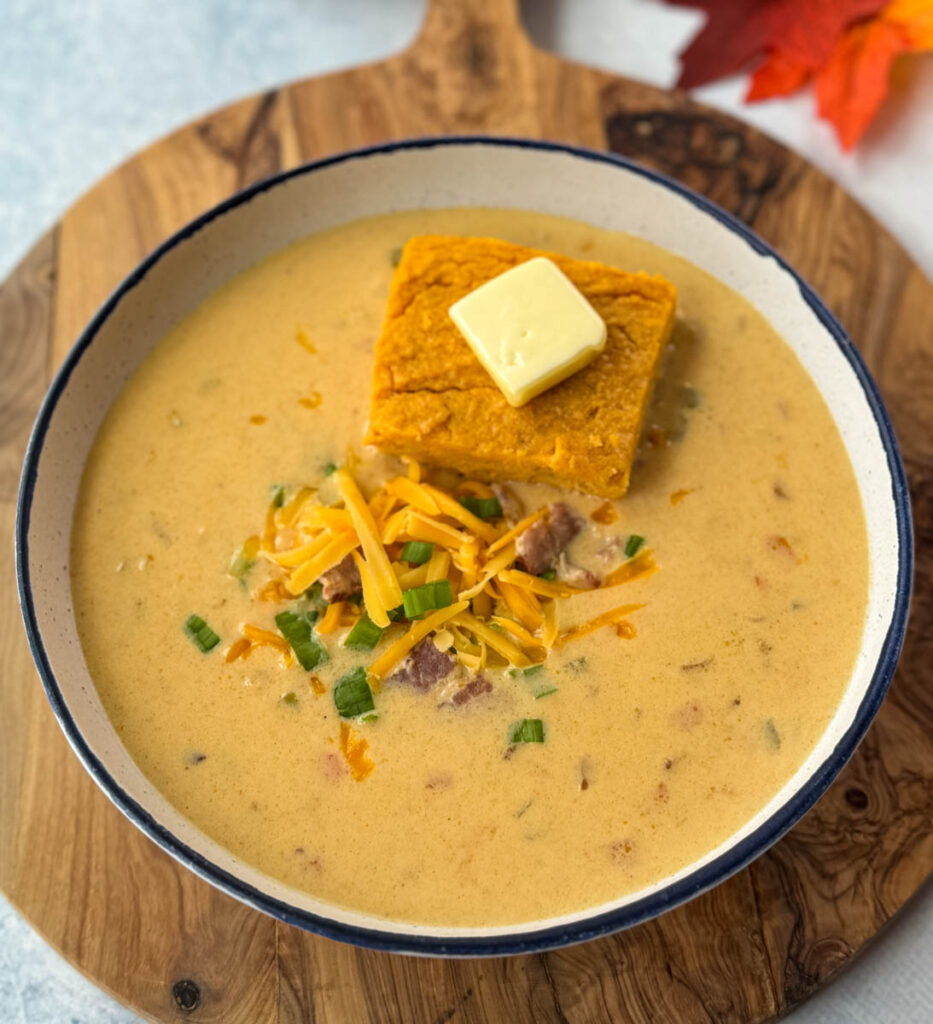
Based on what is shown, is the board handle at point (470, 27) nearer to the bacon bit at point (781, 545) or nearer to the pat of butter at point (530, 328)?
the pat of butter at point (530, 328)

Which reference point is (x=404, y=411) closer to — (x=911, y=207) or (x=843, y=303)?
(x=843, y=303)

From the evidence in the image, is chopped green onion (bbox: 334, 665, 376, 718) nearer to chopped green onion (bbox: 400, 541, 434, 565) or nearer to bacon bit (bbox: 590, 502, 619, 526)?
chopped green onion (bbox: 400, 541, 434, 565)

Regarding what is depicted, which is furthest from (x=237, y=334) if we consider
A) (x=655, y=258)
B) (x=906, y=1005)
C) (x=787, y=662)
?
(x=906, y=1005)

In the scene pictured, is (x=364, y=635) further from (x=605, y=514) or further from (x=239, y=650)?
(x=605, y=514)

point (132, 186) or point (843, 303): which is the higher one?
point (132, 186)

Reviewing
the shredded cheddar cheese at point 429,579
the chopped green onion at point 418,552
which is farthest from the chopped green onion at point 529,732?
the chopped green onion at point 418,552

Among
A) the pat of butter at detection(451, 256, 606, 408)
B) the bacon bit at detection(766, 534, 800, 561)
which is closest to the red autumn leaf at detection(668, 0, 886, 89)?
the pat of butter at detection(451, 256, 606, 408)
